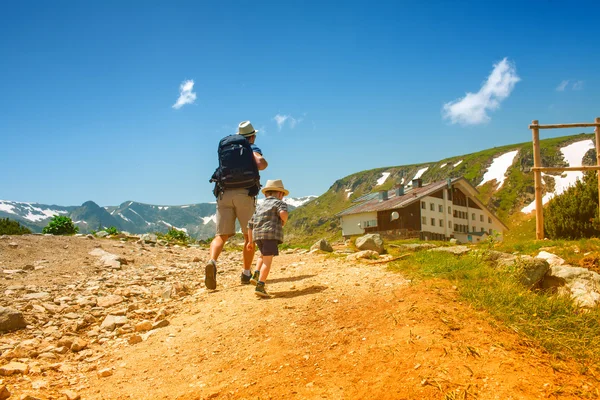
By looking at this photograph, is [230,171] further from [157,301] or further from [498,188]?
[498,188]

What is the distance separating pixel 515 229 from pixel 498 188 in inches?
5710

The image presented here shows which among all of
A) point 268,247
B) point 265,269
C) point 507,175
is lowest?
point 265,269

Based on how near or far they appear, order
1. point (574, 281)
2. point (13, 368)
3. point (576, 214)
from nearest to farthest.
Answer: point (13, 368), point (574, 281), point (576, 214)

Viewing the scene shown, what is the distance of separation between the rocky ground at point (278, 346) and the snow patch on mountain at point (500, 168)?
162604 mm

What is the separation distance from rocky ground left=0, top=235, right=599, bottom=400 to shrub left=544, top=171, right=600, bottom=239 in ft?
36.2

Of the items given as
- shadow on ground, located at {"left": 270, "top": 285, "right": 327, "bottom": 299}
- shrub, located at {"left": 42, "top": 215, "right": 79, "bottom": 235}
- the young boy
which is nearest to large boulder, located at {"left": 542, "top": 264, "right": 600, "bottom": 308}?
shadow on ground, located at {"left": 270, "top": 285, "right": 327, "bottom": 299}

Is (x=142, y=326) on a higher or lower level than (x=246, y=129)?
lower

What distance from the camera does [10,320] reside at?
18.3ft

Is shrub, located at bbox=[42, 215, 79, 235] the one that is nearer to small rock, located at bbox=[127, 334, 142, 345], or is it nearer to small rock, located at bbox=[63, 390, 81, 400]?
small rock, located at bbox=[127, 334, 142, 345]

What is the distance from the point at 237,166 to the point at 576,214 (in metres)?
13.5

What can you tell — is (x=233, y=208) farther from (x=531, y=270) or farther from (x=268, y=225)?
(x=531, y=270)

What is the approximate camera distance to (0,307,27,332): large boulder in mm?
5516

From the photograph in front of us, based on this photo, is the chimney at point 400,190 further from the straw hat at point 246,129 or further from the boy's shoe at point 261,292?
the boy's shoe at point 261,292

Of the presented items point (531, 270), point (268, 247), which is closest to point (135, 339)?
point (268, 247)
